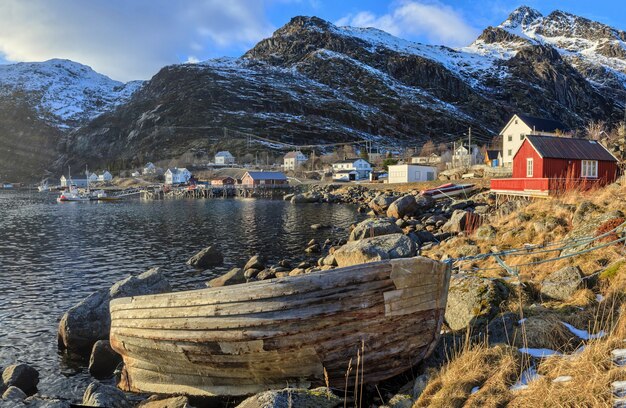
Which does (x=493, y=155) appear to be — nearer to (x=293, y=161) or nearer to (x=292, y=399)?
(x=293, y=161)

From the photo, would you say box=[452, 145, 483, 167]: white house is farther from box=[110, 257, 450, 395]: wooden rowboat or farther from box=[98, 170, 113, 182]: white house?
box=[98, 170, 113, 182]: white house

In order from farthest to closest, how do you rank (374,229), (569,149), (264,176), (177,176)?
(177,176), (264,176), (569,149), (374,229)

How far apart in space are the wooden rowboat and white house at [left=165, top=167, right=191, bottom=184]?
135882mm

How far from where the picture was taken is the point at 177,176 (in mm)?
137375

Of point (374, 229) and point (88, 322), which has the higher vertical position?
point (374, 229)

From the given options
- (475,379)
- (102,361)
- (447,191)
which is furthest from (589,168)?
(102,361)

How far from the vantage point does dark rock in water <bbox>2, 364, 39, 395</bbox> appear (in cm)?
1057

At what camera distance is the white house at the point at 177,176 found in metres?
136

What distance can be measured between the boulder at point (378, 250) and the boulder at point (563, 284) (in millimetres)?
6639

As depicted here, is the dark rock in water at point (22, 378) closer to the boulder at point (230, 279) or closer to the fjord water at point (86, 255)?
the fjord water at point (86, 255)

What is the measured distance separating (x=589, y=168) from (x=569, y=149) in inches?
84.2

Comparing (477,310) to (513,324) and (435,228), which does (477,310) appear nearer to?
(513,324)

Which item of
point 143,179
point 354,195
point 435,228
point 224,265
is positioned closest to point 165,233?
point 224,265

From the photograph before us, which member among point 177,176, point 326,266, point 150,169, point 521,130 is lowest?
point 326,266
